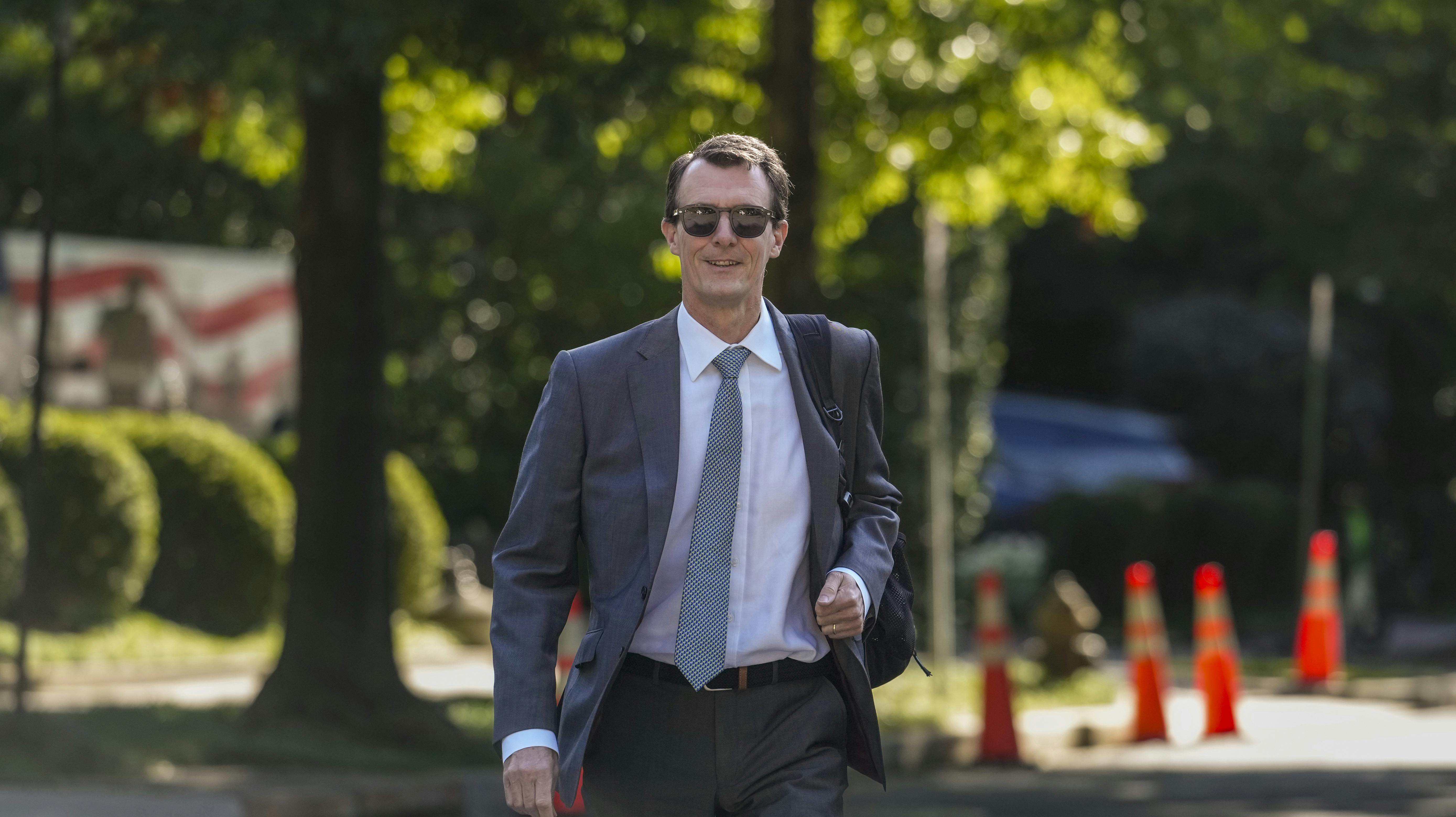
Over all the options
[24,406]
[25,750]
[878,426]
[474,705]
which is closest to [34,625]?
[24,406]

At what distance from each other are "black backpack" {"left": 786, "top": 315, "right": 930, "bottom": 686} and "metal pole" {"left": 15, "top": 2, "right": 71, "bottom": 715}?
7161 millimetres

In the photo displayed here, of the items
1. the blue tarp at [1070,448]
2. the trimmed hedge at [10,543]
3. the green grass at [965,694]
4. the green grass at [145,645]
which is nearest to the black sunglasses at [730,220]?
the green grass at [965,694]

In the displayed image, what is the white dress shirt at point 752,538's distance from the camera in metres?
3.51

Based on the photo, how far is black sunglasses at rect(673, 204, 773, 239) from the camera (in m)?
3.60

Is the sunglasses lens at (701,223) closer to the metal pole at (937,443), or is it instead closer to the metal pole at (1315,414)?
the metal pole at (937,443)

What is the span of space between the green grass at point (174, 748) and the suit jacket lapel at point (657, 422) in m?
5.77

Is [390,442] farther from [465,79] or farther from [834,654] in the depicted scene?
[834,654]

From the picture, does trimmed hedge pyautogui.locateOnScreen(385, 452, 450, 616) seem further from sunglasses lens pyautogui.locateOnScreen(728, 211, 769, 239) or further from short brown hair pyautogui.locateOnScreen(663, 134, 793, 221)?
sunglasses lens pyautogui.locateOnScreen(728, 211, 769, 239)

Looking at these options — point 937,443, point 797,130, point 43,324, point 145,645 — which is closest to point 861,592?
point 43,324

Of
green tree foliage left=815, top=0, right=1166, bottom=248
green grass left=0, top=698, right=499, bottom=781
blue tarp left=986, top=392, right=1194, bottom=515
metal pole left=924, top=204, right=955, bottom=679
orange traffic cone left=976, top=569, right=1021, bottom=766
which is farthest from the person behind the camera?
blue tarp left=986, top=392, right=1194, bottom=515

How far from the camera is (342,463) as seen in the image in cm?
1161

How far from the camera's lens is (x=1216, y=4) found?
43.1 feet

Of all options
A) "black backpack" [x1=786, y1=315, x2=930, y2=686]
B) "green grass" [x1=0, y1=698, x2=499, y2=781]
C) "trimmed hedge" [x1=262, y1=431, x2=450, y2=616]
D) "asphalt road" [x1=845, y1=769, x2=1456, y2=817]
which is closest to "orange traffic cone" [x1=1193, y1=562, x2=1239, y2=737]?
"asphalt road" [x1=845, y1=769, x2=1456, y2=817]

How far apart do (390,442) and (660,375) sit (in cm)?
872
